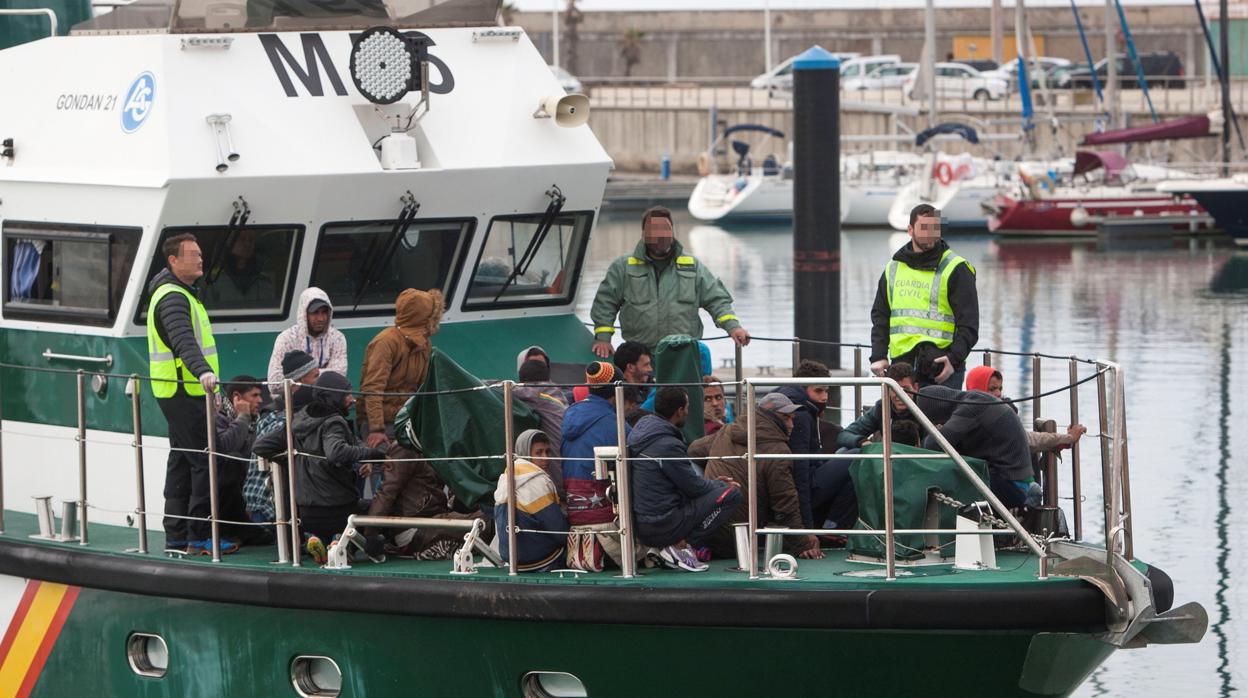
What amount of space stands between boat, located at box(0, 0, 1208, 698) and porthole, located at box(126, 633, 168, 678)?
1cm

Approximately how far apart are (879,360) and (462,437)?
2134 mm

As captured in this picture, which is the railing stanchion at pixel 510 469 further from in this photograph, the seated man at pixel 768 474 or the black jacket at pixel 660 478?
the seated man at pixel 768 474

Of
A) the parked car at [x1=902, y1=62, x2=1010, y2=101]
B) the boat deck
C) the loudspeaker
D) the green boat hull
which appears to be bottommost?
the green boat hull

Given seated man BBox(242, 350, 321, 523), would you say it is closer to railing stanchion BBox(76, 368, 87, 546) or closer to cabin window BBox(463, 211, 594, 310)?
railing stanchion BBox(76, 368, 87, 546)

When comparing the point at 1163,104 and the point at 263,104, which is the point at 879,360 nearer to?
the point at 263,104

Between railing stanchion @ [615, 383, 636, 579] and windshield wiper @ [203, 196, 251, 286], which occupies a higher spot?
windshield wiper @ [203, 196, 251, 286]

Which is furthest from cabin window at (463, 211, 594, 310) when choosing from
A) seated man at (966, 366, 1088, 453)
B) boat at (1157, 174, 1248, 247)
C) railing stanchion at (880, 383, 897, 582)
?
boat at (1157, 174, 1248, 247)

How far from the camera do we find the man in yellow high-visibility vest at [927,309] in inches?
323

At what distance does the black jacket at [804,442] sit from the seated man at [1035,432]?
2.17 ft

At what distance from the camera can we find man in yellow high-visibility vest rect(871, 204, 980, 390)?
8.21m

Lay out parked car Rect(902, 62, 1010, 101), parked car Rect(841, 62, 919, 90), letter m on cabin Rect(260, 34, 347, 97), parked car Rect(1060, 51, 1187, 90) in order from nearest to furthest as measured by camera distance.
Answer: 1. letter m on cabin Rect(260, 34, 347, 97)
2. parked car Rect(902, 62, 1010, 101)
3. parked car Rect(1060, 51, 1187, 90)
4. parked car Rect(841, 62, 919, 90)

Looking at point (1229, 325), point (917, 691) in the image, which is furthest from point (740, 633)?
point (1229, 325)

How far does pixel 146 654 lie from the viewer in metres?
7.81

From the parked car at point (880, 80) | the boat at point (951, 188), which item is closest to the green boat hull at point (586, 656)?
the boat at point (951, 188)
